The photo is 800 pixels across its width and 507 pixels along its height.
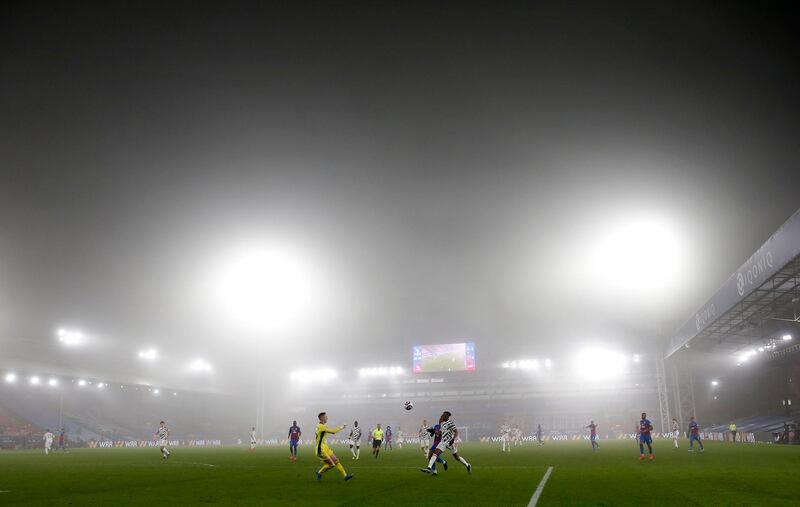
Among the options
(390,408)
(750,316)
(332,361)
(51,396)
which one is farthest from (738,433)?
(51,396)

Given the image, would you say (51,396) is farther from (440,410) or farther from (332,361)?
(440,410)

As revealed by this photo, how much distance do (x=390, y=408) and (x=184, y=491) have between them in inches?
3260

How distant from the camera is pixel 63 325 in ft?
218

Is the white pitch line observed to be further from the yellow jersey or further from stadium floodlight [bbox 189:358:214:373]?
stadium floodlight [bbox 189:358:214:373]

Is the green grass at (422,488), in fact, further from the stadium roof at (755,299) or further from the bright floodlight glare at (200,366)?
the bright floodlight glare at (200,366)

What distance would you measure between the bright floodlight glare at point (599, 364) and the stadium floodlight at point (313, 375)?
37.4 metres

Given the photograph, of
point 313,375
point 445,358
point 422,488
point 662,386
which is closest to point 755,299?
point 662,386

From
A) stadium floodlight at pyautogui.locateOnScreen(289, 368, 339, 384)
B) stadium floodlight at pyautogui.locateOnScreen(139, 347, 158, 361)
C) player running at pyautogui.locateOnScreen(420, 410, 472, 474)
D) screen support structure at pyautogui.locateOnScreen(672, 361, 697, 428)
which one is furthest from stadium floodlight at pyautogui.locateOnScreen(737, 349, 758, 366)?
stadium floodlight at pyautogui.locateOnScreen(139, 347, 158, 361)

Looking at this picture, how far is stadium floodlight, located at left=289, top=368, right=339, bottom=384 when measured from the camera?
3782 inches

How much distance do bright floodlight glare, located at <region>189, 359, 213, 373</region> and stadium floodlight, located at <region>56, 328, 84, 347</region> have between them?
2132 centimetres

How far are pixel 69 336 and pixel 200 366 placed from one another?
24.5 metres

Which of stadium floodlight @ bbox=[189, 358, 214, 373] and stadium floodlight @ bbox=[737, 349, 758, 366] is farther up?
stadium floodlight @ bbox=[189, 358, 214, 373]

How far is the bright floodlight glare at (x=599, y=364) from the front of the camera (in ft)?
→ 269

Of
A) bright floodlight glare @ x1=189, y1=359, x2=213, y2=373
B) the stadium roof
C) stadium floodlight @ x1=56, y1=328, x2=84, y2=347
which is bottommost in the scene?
bright floodlight glare @ x1=189, y1=359, x2=213, y2=373
